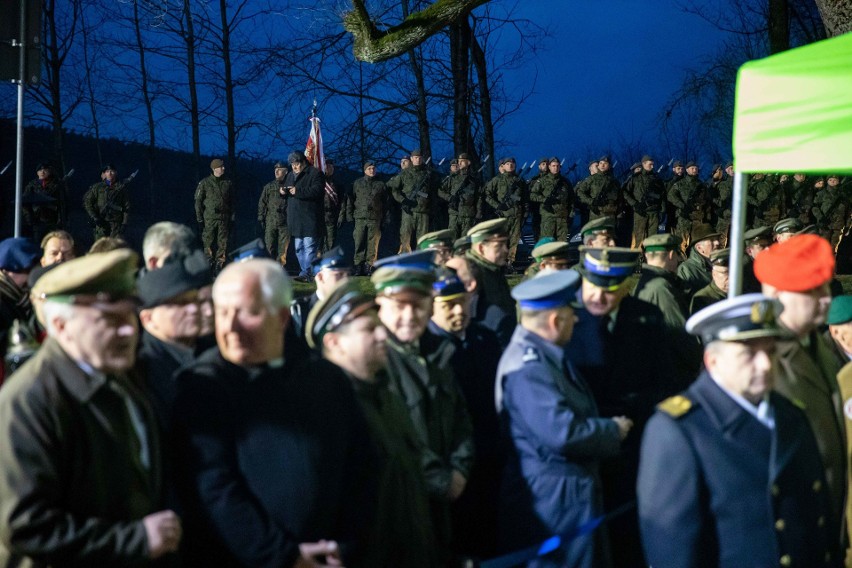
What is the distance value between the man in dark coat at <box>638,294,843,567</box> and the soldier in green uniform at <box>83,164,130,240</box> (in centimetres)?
1497

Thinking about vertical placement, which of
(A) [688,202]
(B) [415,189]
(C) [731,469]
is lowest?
(C) [731,469]

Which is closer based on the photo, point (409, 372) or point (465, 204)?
point (409, 372)

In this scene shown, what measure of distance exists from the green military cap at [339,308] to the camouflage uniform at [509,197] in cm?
1455

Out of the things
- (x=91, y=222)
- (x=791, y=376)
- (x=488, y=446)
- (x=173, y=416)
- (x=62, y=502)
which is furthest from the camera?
(x=91, y=222)

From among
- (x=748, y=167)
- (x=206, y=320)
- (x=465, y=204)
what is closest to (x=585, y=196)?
(x=465, y=204)

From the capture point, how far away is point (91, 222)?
1712 centimetres

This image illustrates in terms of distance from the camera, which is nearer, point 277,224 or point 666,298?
point 666,298

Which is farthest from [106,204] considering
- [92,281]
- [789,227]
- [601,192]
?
[92,281]

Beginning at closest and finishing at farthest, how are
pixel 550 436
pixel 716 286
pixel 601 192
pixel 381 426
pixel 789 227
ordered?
pixel 381 426
pixel 550 436
pixel 716 286
pixel 789 227
pixel 601 192

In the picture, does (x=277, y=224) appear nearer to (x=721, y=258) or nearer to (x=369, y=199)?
(x=369, y=199)

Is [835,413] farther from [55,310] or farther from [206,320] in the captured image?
[55,310]

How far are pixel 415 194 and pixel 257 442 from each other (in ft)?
47.4

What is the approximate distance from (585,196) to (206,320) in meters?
15.8

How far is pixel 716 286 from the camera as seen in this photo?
6.98 metres
